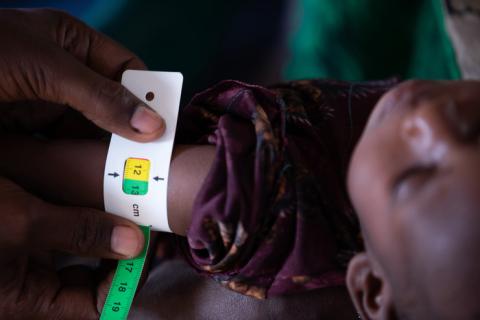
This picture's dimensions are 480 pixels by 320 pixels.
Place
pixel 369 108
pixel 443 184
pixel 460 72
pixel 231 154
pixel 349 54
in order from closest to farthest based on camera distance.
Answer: pixel 443 184 → pixel 231 154 → pixel 369 108 → pixel 460 72 → pixel 349 54

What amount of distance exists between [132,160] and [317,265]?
358mm

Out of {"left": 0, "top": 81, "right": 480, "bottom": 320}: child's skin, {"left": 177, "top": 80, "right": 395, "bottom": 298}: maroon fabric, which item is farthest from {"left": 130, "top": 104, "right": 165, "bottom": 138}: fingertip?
{"left": 0, "top": 81, "right": 480, "bottom": 320}: child's skin

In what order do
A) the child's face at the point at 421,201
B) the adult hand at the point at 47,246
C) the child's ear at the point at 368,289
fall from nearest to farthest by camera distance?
the child's face at the point at 421,201, the child's ear at the point at 368,289, the adult hand at the point at 47,246

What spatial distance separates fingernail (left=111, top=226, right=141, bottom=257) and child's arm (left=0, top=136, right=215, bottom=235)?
0.07 metres

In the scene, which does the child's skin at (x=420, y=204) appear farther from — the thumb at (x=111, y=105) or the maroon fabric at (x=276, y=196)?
the thumb at (x=111, y=105)

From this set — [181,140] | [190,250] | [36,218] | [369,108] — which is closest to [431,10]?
[369,108]

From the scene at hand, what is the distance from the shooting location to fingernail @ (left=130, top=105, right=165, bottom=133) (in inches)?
30.5

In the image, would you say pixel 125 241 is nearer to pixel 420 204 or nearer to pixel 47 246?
pixel 47 246

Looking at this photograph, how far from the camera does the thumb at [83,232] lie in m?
0.77

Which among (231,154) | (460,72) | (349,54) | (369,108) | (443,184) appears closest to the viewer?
(443,184)

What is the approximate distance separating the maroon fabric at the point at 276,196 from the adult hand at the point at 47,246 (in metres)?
0.14

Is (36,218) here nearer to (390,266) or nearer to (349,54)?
(390,266)

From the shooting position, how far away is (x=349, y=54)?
4.79 ft

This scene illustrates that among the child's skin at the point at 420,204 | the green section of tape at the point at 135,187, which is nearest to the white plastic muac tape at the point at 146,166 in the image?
the green section of tape at the point at 135,187
